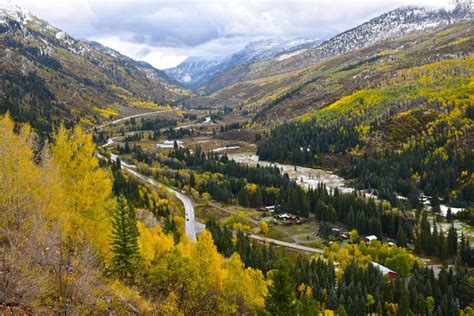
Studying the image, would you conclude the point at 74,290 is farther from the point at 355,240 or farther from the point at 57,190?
the point at 355,240

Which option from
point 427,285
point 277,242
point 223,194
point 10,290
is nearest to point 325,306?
point 427,285

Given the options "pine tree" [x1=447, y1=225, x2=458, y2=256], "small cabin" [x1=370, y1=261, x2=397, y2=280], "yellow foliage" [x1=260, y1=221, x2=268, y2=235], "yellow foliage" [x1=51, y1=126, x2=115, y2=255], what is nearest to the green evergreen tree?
"small cabin" [x1=370, y1=261, x2=397, y2=280]

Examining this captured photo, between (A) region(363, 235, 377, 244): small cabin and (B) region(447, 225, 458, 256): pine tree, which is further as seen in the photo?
(A) region(363, 235, 377, 244): small cabin

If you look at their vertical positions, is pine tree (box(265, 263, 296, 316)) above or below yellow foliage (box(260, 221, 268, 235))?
above

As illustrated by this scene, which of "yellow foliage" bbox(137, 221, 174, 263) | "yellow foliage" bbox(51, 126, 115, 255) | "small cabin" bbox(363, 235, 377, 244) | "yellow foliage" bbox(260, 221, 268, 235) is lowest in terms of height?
"small cabin" bbox(363, 235, 377, 244)

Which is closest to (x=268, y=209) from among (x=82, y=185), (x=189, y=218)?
(x=189, y=218)

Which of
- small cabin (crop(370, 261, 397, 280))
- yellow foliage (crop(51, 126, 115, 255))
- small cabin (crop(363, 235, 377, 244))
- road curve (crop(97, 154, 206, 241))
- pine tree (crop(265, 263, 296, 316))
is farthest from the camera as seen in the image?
road curve (crop(97, 154, 206, 241))

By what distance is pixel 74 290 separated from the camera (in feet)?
88.5

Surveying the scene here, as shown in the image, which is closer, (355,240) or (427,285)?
(427,285)

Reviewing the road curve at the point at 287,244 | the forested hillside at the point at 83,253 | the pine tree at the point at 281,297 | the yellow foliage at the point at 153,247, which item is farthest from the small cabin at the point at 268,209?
the pine tree at the point at 281,297

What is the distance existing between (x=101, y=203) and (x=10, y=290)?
19.3m

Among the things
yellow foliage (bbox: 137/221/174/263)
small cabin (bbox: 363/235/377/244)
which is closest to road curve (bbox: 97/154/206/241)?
small cabin (bbox: 363/235/377/244)

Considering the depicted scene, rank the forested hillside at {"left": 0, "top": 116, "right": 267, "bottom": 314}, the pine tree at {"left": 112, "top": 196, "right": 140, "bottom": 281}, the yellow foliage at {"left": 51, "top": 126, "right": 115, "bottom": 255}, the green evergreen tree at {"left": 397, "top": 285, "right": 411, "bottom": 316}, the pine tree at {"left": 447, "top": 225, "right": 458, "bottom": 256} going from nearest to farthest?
1. the forested hillside at {"left": 0, "top": 116, "right": 267, "bottom": 314}
2. the yellow foliage at {"left": 51, "top": 126, "right": 115, "bottom": 255}
3. the pine tree at {"left": 112, "top": 196, "right": 140, "bottom": 281}
4. the green evergreen tree at {"left": 397, "top": 285, "right": 411, "bottom": 316}
5. the pine tree at {"left": 447, "top": 225, "right": 458, "bottom": 256}

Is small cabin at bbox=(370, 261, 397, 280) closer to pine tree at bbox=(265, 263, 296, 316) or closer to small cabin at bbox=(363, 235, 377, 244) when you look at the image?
small cabin at bbox=(363, 235, 377, 244)
